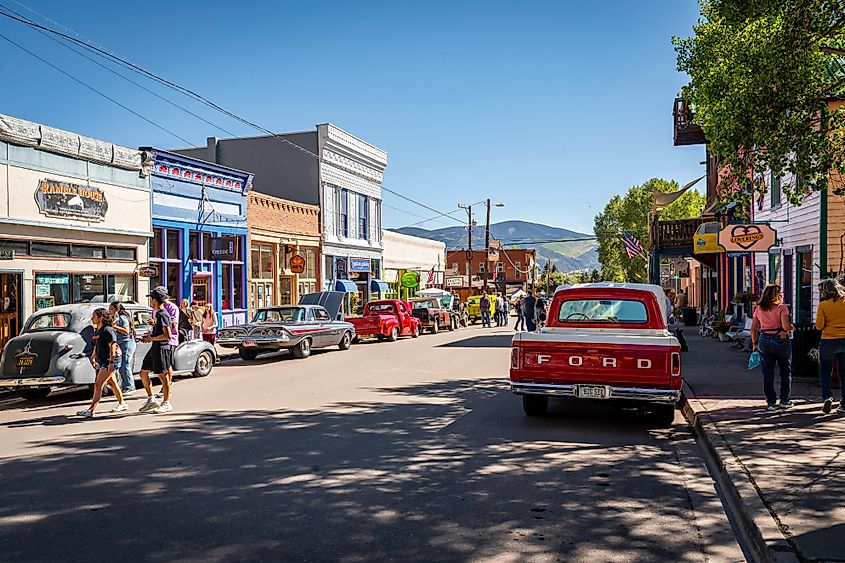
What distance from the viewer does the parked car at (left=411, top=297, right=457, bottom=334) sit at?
34188 mm

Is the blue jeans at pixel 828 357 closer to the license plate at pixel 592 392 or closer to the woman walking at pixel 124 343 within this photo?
the license plate at pixel 592 392

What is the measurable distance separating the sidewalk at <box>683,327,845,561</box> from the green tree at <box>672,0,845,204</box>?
11.3 feet

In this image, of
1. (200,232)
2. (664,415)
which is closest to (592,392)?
(664,415)

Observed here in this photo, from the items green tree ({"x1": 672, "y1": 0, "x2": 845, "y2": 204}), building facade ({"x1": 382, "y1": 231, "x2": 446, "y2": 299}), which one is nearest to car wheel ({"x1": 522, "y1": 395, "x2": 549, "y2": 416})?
green tree ({"x1": 672, "y1": 0, "x2": 845, "y2": 204})

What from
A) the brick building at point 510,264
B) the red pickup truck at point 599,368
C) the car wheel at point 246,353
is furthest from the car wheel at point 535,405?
the brick building at point 510,264

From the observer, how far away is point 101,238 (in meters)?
22.2

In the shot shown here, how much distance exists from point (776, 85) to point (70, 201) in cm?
1769

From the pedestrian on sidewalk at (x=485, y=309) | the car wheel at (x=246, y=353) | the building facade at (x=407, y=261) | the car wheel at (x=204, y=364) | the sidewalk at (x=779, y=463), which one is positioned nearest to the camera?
the sidewalk at (x=779, y=463)

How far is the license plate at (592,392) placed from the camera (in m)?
9.59

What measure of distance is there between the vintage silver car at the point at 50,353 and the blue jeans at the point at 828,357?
34.9ft

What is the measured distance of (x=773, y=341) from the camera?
10.7 m

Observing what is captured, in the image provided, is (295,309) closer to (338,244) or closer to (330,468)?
(330,468)

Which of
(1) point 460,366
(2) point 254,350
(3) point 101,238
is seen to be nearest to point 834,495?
(1) point 460,366

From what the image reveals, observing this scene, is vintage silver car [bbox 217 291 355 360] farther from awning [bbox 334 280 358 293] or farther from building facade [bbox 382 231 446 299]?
building facade [bbox 382 231 446 299]
